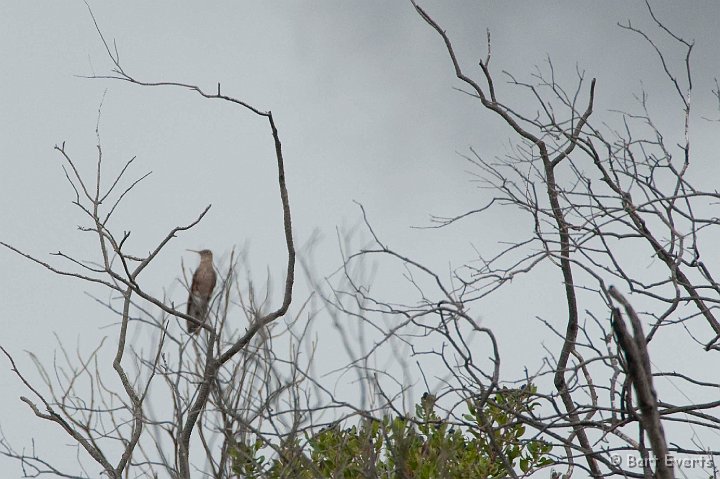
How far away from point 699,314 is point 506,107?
2086mm

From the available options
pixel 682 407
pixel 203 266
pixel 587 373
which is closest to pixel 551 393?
pixel 682 407

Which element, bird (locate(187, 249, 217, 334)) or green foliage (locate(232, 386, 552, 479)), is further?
bird (locate(187, 249, 217, 334))

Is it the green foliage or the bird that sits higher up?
the bird

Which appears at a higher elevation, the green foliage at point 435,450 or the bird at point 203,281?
the bird at point 203,281

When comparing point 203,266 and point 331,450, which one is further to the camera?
point 203,266

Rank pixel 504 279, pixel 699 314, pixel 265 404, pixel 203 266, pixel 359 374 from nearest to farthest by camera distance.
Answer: pixel 359 374, pixel 265 404, pixel 504 279, pixel 699 314, pixel 203 266

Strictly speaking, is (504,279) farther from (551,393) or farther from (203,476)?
(203,476)

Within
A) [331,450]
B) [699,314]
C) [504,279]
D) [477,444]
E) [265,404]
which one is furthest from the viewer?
[477,444]

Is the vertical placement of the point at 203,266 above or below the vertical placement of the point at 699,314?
above

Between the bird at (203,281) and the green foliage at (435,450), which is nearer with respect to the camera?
the green foliage at (435,450)

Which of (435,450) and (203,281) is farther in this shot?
(203,281)

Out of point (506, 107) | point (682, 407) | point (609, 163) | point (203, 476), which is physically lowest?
point (203, 476)

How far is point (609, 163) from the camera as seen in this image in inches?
278

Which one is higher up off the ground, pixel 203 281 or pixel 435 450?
pixel 203 281
